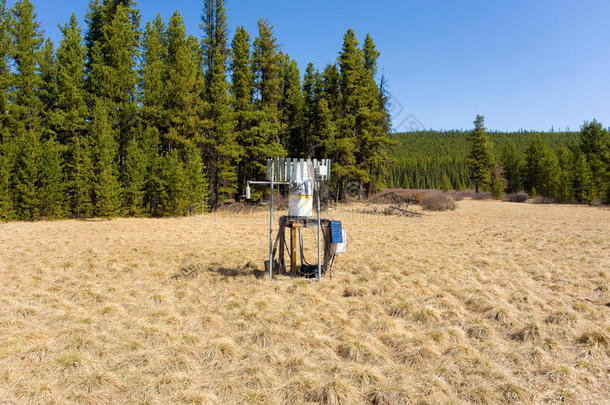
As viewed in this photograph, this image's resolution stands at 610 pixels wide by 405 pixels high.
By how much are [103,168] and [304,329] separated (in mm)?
18064

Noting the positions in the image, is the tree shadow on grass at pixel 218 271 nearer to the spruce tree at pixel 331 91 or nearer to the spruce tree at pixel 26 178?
the spruce tree at pixel 26 178

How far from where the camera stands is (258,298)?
629cm

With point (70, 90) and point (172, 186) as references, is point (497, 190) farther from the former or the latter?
point (70, 90)

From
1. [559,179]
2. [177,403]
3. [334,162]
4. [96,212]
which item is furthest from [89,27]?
[559,179]

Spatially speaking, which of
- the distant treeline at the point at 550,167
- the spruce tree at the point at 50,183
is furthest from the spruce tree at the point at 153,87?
the distant treeline at the point at 550,167

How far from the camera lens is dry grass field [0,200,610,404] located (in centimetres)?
351

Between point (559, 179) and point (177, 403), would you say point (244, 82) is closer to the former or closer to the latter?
point (177, 403)

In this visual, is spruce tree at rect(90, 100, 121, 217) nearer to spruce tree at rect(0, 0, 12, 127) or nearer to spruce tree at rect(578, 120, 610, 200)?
spruce tree at rect(0, 0, 12, 127)

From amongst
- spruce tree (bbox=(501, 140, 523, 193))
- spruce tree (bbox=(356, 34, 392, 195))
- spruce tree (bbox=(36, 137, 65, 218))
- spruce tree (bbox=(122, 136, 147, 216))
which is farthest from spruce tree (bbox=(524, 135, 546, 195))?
spruce tree (bbox=(36, 137, 65, 218))

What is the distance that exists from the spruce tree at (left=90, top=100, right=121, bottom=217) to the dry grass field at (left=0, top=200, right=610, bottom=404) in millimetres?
8698

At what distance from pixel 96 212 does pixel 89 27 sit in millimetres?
13933

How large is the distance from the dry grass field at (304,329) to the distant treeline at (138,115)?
9555 millimetres

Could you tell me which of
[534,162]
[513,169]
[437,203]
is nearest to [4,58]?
[437,203]

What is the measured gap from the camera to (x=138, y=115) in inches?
869
